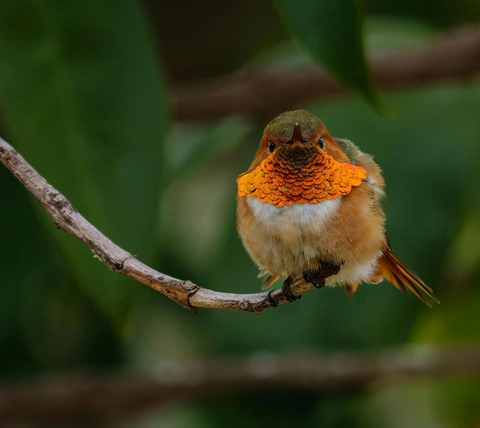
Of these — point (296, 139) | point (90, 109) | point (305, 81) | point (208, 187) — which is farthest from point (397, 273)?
point (208, 187)

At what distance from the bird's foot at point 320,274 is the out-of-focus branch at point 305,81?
4.80 feet

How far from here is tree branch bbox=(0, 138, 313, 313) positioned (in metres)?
0.78

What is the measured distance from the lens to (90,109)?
161 cm

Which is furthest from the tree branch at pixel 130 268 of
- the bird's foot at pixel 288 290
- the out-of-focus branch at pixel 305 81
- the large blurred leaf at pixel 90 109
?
the out-of-focus branch at pixel 305 81

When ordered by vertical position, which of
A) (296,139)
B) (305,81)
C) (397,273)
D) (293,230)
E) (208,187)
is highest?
(296,139)

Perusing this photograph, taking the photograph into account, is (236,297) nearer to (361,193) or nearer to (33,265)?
(361,193)

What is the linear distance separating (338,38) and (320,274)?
0.36 meters

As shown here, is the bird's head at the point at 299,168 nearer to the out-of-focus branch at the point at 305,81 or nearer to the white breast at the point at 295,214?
the white breast at the point at 295,214

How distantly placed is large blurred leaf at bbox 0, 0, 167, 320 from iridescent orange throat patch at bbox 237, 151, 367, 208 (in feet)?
2.24

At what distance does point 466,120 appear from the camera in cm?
248

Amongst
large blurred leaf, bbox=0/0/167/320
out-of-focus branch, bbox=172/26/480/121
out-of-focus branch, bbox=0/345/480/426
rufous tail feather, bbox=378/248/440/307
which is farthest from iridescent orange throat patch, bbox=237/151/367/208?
out-of-focus branch, bbox=0/345/480/426

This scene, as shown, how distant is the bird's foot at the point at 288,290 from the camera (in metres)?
0.78

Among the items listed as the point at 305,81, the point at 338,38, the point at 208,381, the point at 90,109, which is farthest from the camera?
the point at 208,381

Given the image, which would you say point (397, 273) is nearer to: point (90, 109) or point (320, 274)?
point (320, 274)
